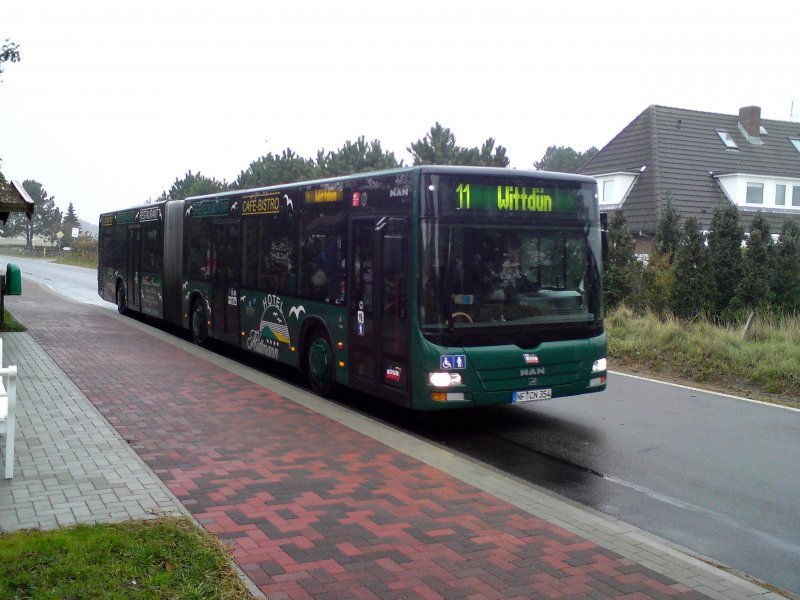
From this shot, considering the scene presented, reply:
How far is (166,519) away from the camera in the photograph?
5.39 metres

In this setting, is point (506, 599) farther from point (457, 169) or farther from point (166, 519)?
point (457, 169)

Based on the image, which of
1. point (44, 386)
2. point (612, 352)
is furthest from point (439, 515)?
point (612, 352)

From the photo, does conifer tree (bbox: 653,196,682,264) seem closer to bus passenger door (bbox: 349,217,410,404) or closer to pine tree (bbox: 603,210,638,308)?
pine tree (bbox: 603,210,638,308)

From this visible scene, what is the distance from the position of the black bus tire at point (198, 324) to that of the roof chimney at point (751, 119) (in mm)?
38741

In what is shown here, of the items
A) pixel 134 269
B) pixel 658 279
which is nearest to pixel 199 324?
pixel 134 269

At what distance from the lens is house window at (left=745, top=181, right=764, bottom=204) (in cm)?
4222

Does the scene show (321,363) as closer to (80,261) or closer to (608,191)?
(608,191)

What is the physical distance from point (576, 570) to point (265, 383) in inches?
270

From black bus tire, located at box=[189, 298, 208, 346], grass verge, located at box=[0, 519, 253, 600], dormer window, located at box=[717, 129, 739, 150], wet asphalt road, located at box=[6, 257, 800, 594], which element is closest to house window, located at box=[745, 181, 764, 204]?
dormer window, located at box=[717, 129, 739, 150]

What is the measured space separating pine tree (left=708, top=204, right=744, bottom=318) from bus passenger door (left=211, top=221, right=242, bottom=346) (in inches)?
498

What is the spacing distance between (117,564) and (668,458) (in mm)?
5648

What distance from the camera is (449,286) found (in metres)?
8.60

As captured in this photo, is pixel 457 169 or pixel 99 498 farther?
pixel 457 169

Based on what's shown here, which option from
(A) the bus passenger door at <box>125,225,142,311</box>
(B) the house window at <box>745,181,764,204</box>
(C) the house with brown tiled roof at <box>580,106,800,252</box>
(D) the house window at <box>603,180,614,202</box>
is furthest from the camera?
(D) the house window at <box>603,180,614,202</box>
